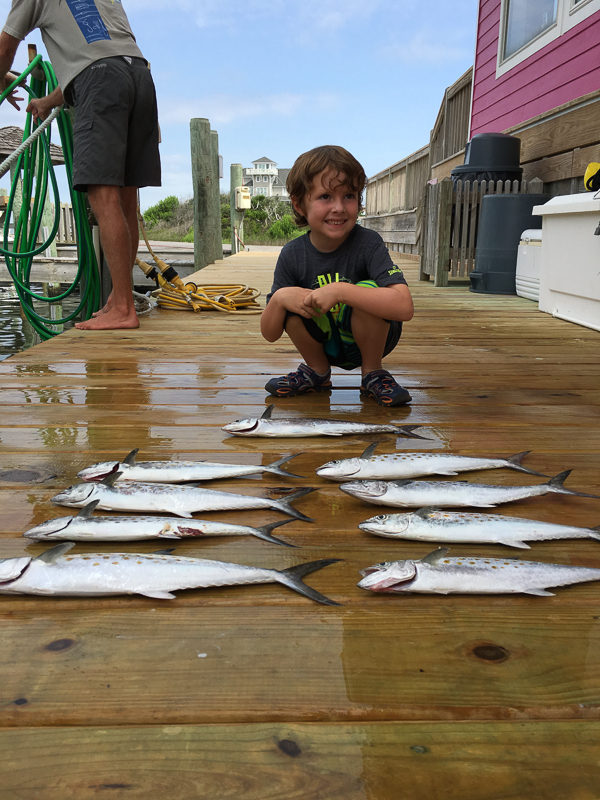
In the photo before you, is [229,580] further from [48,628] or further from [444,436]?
[444,436]

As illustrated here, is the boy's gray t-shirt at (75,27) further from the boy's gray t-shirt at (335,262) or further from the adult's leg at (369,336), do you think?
the adult's leg at (369,336)

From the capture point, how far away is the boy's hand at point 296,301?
265cm

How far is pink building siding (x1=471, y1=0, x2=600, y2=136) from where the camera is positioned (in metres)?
6.54

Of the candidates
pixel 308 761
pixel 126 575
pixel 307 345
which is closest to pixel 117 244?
pixel 307 345

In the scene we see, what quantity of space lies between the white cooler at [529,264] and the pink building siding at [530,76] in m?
1.60

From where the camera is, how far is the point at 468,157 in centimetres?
810

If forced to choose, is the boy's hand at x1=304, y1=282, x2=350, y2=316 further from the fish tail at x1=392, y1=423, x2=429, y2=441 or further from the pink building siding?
the pink building siding

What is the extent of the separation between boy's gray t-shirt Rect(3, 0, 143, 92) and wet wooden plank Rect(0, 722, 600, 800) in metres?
4.44

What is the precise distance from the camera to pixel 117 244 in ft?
14.8

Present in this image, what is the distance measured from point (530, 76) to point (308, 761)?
9.14 meters

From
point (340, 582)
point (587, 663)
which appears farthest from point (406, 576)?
point (587, 663)

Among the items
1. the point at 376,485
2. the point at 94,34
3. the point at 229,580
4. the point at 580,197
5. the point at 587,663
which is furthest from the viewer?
the point at 580,197

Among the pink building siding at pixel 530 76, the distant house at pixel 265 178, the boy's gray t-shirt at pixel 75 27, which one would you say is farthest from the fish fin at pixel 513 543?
the distant house at pixel 265 178

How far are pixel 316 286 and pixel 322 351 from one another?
1.06ft
